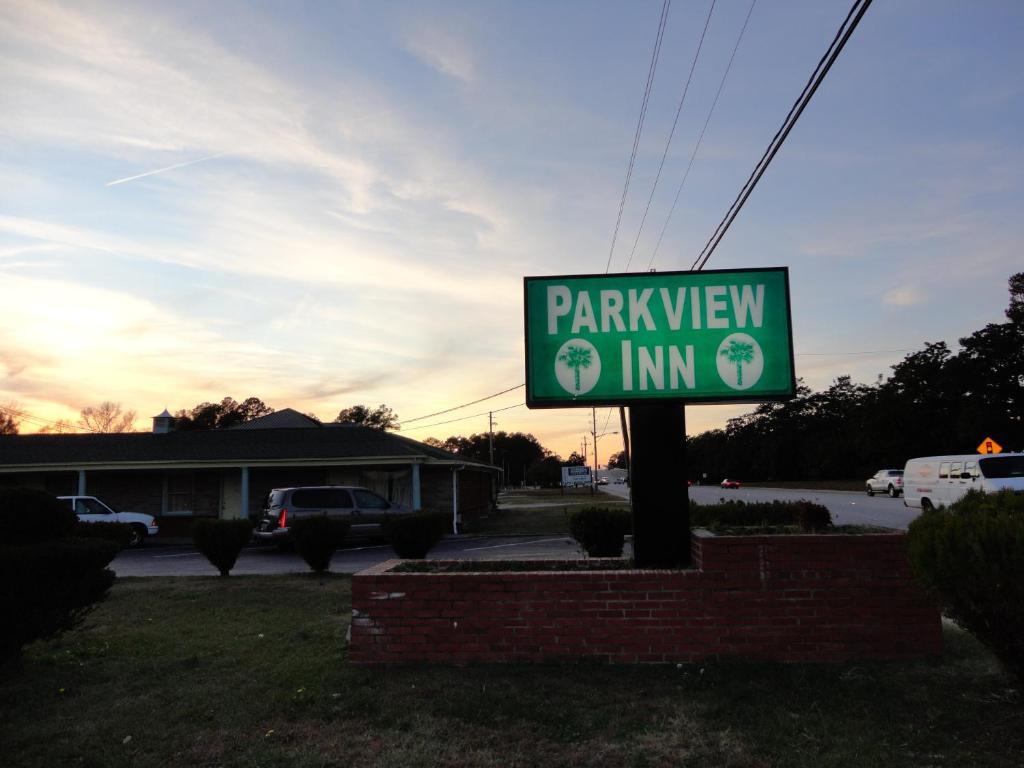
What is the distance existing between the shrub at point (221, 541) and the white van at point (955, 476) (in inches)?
692

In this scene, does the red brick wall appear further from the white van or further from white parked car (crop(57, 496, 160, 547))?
white parked car (crop(57, 496, 160, 547))

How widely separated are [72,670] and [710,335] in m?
6.83

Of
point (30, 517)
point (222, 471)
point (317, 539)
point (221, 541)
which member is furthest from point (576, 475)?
point (30, 517)

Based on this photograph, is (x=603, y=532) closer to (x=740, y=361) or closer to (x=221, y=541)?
(x=740, y=361)

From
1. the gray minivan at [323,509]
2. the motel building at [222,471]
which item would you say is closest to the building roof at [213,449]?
the motel building at [222,471]

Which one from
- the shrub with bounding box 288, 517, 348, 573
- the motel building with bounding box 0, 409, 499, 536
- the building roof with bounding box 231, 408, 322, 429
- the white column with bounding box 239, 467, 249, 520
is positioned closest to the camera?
the shrub with bounding box 288, 517, 348, 573

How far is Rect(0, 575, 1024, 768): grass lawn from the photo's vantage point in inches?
170

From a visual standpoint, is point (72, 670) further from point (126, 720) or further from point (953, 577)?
point (953, 577)

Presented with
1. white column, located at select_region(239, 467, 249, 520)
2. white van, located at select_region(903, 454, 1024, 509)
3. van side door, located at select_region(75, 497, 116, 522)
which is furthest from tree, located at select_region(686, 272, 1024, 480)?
van side door, located at select_region(75, 497, 116, 522)

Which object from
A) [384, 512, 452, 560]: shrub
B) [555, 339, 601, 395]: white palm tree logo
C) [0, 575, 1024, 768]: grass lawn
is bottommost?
[0, 575, 1024, 768]: grass lawn

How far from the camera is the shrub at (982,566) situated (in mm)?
4289

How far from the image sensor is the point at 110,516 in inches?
879

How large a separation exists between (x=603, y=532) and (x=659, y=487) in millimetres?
6082

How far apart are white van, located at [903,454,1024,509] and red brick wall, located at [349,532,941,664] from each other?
49.5 ft
